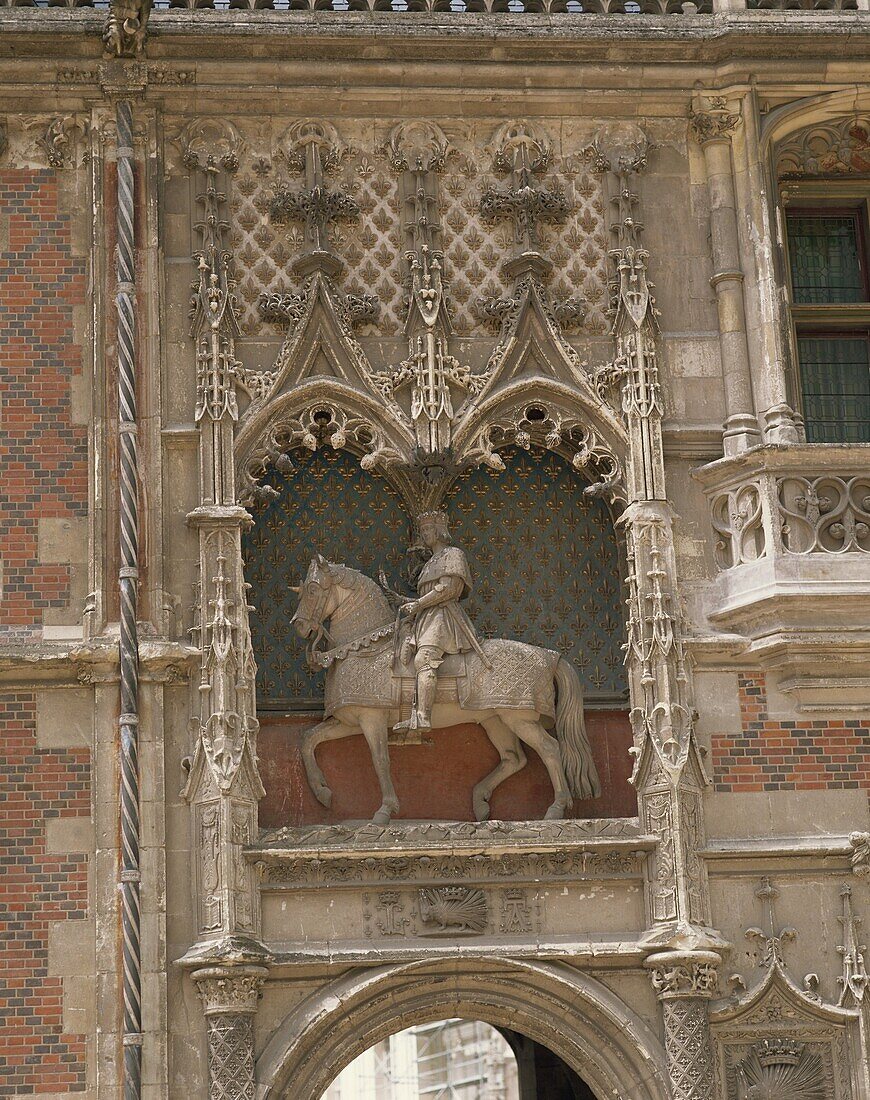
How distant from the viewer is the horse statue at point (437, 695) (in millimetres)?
15594

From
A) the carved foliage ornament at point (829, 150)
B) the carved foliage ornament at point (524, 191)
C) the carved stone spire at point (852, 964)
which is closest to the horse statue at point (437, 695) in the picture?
the carved stone spire at point (852, 964)

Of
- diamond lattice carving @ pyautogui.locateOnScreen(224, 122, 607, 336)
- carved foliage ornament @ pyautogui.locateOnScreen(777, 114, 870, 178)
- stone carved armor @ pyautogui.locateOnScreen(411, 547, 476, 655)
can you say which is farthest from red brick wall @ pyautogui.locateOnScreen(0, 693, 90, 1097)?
carved foliage ornament @ pyautogui.locateOnScreen(777, 114, 870, 178)

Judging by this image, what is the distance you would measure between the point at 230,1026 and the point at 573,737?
3094 mm

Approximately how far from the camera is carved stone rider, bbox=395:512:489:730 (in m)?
15.5

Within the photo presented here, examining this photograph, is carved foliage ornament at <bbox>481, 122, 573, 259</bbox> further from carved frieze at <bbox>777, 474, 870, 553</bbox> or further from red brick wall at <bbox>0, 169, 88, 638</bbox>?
red brick wall at <bbox>0, 169, 88, 638</bbox>

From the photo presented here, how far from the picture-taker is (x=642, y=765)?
15.4 meters

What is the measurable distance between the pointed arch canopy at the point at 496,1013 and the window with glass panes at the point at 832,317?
4.51 meters

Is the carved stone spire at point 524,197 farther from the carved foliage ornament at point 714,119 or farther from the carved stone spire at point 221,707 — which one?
the carved stone spire at point 221,707

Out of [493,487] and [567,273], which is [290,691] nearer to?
[493,487]

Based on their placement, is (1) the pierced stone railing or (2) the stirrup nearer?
(2) the stirrup

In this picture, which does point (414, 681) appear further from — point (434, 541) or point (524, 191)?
point (524, 191)

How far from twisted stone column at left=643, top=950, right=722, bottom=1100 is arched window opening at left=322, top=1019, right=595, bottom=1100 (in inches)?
504

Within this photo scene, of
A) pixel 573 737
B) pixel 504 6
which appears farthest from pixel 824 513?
pixel 504 6

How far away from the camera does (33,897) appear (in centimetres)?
1492
